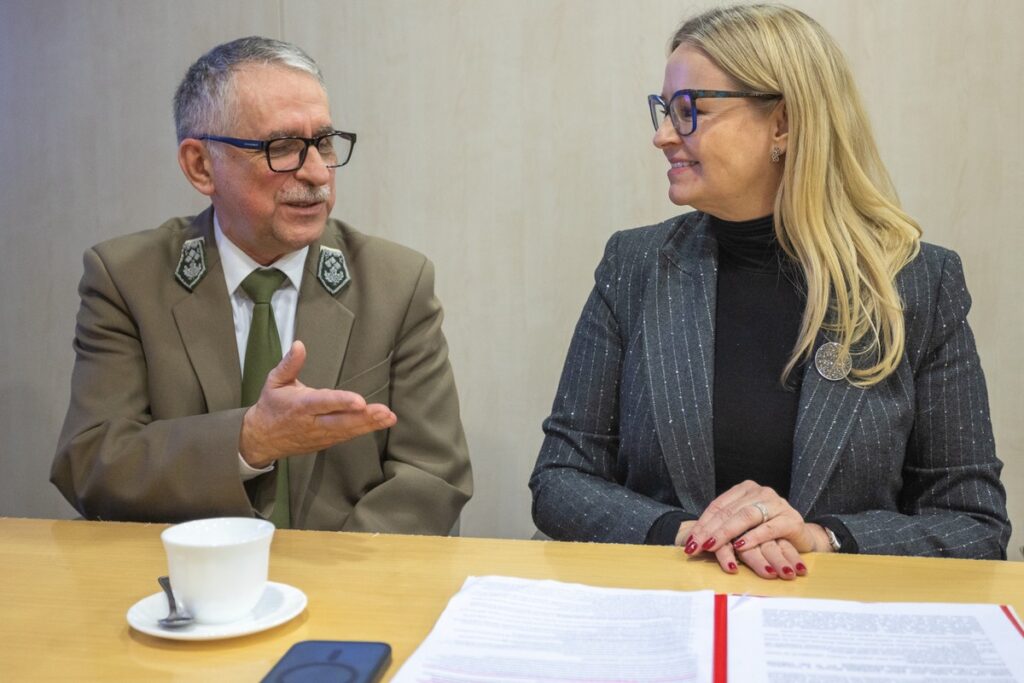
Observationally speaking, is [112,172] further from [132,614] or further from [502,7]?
[132,614]

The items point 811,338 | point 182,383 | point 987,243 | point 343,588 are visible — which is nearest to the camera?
point 343,588

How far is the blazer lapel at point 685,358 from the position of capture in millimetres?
1747

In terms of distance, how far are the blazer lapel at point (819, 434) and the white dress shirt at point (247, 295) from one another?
3.08 ft

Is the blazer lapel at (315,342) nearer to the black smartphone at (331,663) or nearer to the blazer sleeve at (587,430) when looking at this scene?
the blazer sleeve at (587,430)

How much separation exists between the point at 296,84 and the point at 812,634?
142 cm

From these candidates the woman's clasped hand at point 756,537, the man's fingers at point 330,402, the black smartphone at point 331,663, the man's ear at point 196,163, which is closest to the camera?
the black smartphone at point 331,663

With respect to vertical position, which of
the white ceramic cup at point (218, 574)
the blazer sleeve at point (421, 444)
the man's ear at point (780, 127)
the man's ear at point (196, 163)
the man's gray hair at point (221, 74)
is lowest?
the blazer sleeve at point (421, 444)

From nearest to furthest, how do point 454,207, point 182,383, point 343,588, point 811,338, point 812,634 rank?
point 812,634
point 343,588
point 811,338
point 182,383
point 454,207

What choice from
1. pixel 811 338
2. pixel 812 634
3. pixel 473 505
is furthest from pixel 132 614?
pixel 473 505

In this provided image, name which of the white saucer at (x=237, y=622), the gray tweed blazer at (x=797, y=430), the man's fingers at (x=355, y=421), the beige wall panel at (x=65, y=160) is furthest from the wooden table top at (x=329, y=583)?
the beige wall panel at (x=65, y=160)

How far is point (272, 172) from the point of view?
196cm

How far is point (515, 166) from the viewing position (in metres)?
2.70

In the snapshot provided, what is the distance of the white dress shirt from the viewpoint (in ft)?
6.47

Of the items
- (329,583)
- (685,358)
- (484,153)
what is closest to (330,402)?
(329,583)
